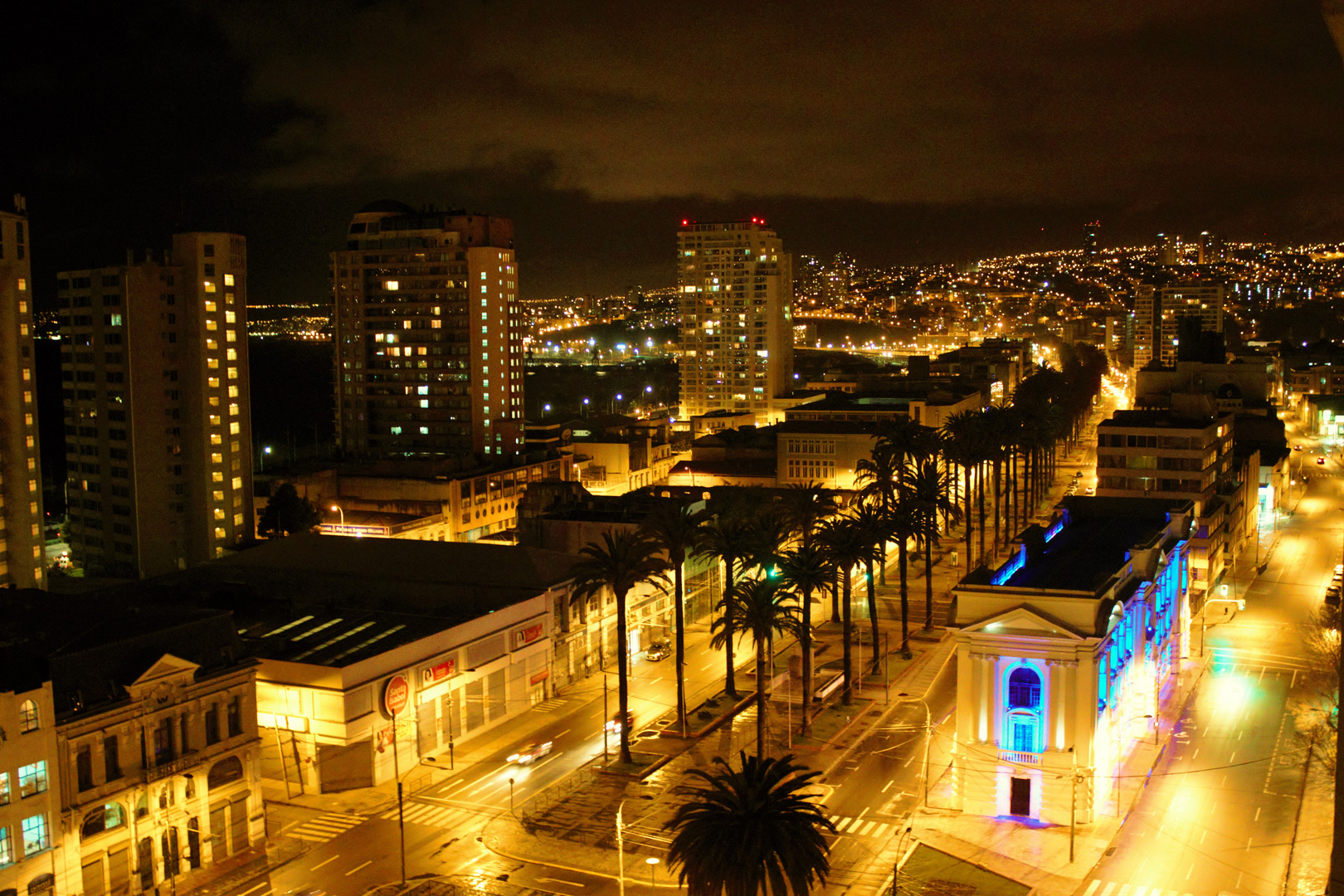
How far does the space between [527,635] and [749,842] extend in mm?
29068

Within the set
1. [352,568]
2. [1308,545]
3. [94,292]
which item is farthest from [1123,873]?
[94,292]

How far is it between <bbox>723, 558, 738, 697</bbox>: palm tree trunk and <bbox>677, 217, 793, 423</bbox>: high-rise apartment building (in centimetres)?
12600

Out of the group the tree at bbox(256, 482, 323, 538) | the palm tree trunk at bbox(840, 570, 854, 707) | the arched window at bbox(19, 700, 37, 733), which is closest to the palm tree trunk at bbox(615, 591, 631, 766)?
the palm tree trunk at bbox(840, 570, 854, 707)

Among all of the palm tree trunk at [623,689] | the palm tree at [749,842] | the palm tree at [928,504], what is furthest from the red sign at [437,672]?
the palm tree at [928,504]

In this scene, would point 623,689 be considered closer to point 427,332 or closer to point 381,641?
point 381,641

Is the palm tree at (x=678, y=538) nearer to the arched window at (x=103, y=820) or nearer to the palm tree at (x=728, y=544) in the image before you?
the palm tree at (x=728, y=544)

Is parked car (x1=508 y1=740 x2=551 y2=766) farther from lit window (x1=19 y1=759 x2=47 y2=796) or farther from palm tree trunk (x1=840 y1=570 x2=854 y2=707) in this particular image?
lit window (x1=19 y1=759 x2=47 y2=796)

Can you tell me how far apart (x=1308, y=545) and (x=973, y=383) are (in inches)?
3278

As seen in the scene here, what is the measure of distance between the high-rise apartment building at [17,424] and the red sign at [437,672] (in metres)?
36.5

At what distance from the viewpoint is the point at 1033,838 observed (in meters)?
41.4

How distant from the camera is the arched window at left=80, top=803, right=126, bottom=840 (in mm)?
37188

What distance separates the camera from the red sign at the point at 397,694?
48250 mm

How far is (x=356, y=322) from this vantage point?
129 metres

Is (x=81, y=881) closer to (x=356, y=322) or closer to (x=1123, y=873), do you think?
(x=1123, y=873)
